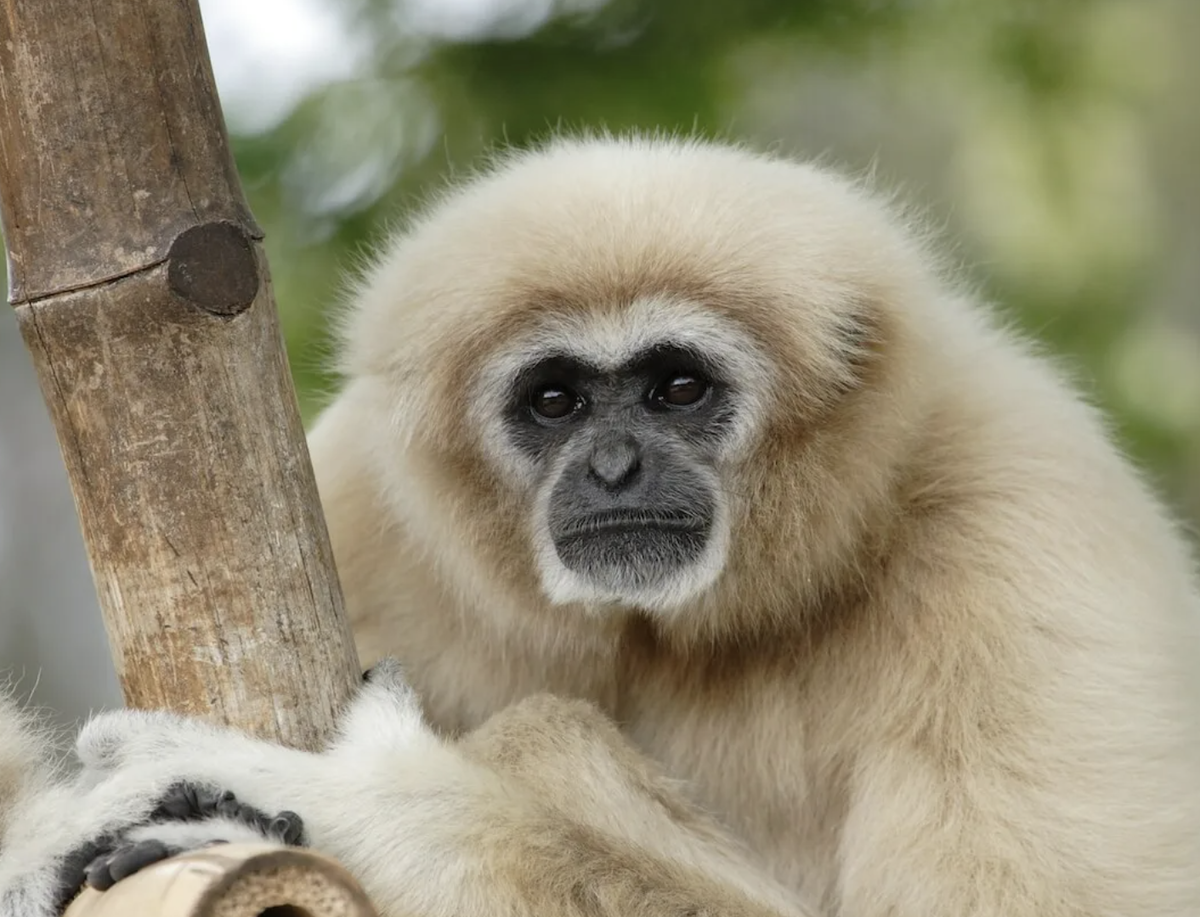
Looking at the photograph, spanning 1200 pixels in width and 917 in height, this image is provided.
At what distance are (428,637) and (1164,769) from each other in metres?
2.72

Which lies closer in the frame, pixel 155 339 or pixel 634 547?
pixel 155 339

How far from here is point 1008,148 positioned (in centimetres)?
813

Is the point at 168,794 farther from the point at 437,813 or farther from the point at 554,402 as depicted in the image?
the point at 554,402

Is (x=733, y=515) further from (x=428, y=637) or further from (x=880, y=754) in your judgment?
(x=428, y=637)

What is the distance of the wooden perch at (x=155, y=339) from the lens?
3.67 meters

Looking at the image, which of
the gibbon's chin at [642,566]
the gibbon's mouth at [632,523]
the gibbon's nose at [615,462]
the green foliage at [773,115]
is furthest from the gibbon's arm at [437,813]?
the green foliage at [773,115]

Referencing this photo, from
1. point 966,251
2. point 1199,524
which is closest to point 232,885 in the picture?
point 966,251

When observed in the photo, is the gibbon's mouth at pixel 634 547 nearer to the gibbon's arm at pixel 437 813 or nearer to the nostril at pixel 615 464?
the nostril at pixel 615 464

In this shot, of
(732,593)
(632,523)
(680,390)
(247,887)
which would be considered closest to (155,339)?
(247,887)

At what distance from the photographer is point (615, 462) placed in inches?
191

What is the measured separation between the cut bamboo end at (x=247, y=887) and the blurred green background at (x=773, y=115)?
4.46 m

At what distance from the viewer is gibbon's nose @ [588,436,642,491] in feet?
15.9

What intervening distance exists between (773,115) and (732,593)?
4.43 m

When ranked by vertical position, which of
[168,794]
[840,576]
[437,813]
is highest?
[168,794]
